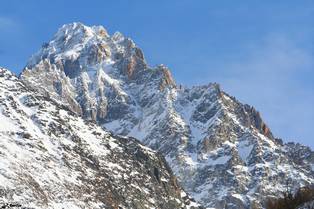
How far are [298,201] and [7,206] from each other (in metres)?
18.3

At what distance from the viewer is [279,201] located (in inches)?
2240

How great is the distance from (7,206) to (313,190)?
66.4 ft

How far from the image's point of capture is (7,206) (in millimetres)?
50719

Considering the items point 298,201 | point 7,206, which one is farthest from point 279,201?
point 7,206

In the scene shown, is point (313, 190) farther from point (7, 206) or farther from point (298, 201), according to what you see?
point (7, 206)

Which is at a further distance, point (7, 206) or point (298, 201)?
point (298, 201)

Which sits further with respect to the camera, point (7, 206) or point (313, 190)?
point (313, 190)

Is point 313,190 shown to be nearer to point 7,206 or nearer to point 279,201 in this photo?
point 279,201

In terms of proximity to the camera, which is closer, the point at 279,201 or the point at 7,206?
the point at 7,206

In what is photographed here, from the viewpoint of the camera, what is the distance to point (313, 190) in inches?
2276

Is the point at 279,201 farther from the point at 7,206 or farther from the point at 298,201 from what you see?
the point at 7,206

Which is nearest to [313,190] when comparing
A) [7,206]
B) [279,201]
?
[279,201]
